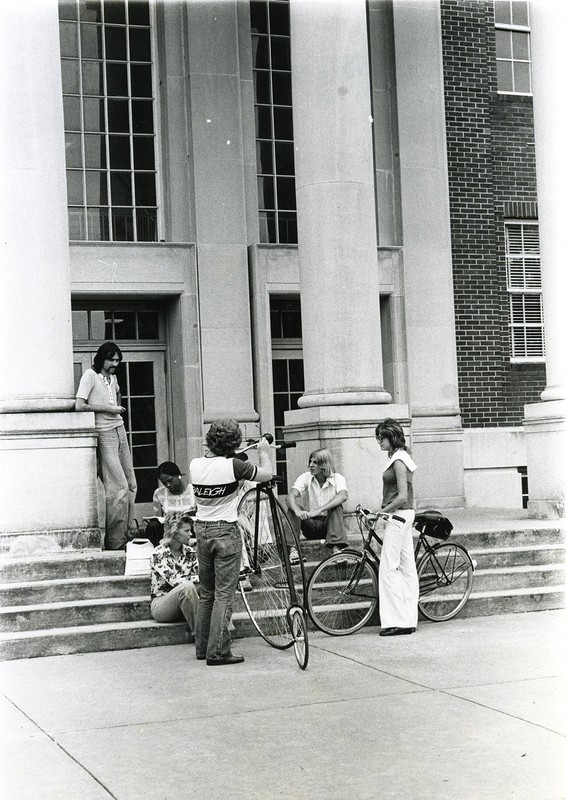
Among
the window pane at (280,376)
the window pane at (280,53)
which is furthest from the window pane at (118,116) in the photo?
the window pane at (280,376)

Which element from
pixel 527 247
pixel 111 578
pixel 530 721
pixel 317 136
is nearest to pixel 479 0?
pixel 527 247

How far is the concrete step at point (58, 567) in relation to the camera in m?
9.53

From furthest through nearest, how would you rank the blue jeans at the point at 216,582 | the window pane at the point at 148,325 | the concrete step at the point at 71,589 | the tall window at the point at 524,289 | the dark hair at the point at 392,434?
1. the tall window at the point at 524,289
2. the window pane at the point at 148,325
3. the dark hair at the point at 392,434
4. the concrete step at the point at 71,589
5. the blue jeans at the point at 216,582

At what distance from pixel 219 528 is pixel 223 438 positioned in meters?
0.69

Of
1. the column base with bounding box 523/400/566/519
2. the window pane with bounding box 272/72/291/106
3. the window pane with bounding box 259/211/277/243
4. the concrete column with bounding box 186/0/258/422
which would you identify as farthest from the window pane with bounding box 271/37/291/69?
the column base with bounding box 523/400/566/519

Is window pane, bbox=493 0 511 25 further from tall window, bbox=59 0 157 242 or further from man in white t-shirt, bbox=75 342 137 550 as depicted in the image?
man in white t-shirt, bbox=75 342 137 550

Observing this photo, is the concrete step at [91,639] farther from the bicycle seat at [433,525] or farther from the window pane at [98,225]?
the window pane at [98,225]

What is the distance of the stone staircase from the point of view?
29.1 feet

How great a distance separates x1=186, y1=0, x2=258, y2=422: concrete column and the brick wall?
3.33 metres

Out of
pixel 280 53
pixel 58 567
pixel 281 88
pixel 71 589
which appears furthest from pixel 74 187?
pixel 71 589

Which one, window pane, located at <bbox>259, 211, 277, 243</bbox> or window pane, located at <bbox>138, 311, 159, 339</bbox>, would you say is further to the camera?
window pane, located at <bbox>259, 211, 277, 243</bbox>

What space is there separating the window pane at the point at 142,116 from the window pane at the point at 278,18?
80.6 inches

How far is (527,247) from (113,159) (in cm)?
632

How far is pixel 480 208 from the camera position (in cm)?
1594
